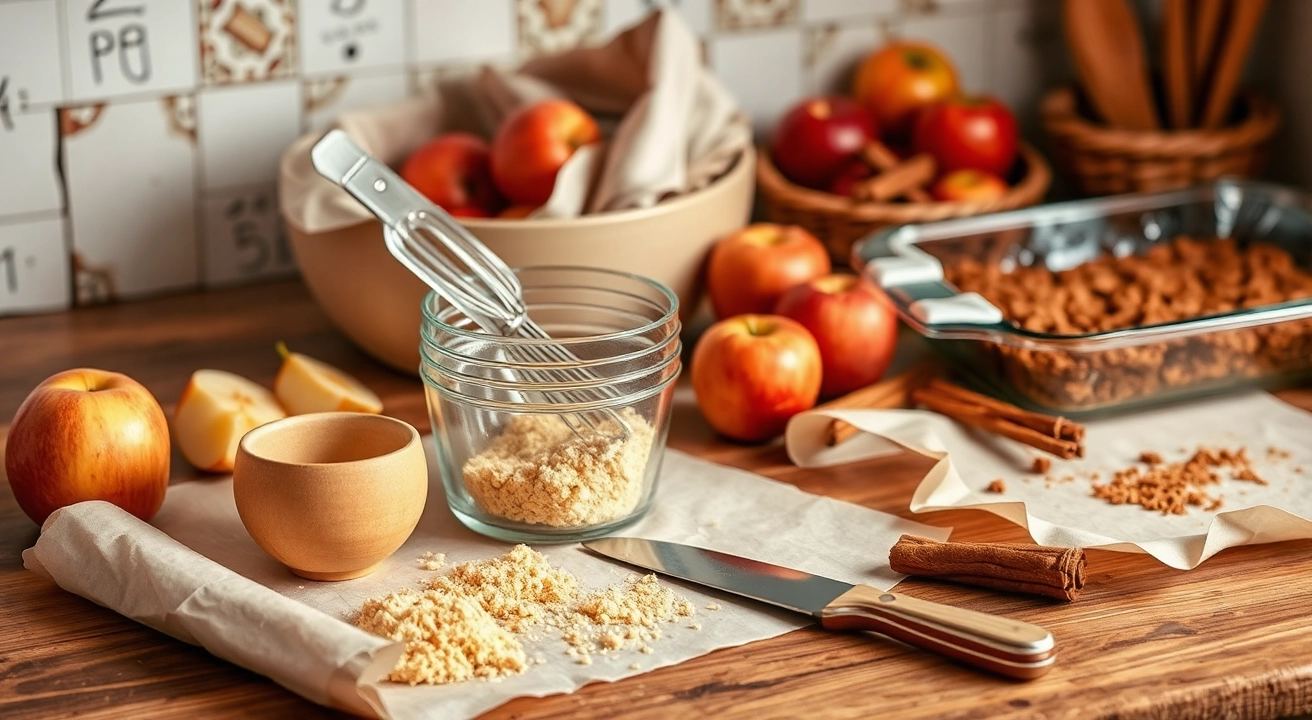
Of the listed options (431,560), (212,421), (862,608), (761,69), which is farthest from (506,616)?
(761,69)

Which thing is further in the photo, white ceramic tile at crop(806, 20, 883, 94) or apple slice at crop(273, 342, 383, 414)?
white ceramic tile at crop(806, 20, 883, 94)

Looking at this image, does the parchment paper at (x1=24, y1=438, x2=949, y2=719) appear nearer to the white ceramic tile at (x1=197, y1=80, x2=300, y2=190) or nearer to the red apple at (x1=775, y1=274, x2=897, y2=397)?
the red apple at (x1=775, y1=274, x2=897, y2=397)

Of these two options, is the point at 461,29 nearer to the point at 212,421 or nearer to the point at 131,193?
the point at 131,193

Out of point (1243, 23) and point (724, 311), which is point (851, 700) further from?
point (1243, 23)

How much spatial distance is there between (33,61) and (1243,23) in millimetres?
1177

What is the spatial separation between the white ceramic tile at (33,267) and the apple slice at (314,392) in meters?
0.34

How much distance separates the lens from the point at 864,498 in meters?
0.94

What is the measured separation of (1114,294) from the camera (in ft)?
3.80

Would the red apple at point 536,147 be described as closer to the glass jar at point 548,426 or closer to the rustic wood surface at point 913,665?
the glass jar at point 548,426

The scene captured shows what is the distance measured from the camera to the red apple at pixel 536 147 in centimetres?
113

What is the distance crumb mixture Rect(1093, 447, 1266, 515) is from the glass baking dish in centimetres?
8

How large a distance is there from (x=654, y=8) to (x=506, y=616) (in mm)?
805

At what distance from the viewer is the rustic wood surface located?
696 millimetres

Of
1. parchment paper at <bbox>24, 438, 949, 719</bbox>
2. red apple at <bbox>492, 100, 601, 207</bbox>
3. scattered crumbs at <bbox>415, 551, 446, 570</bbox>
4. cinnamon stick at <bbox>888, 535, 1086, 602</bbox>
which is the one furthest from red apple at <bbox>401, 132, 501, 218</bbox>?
cinnamon stick at <bbox>888, 535, 1086, 602</bbox>
